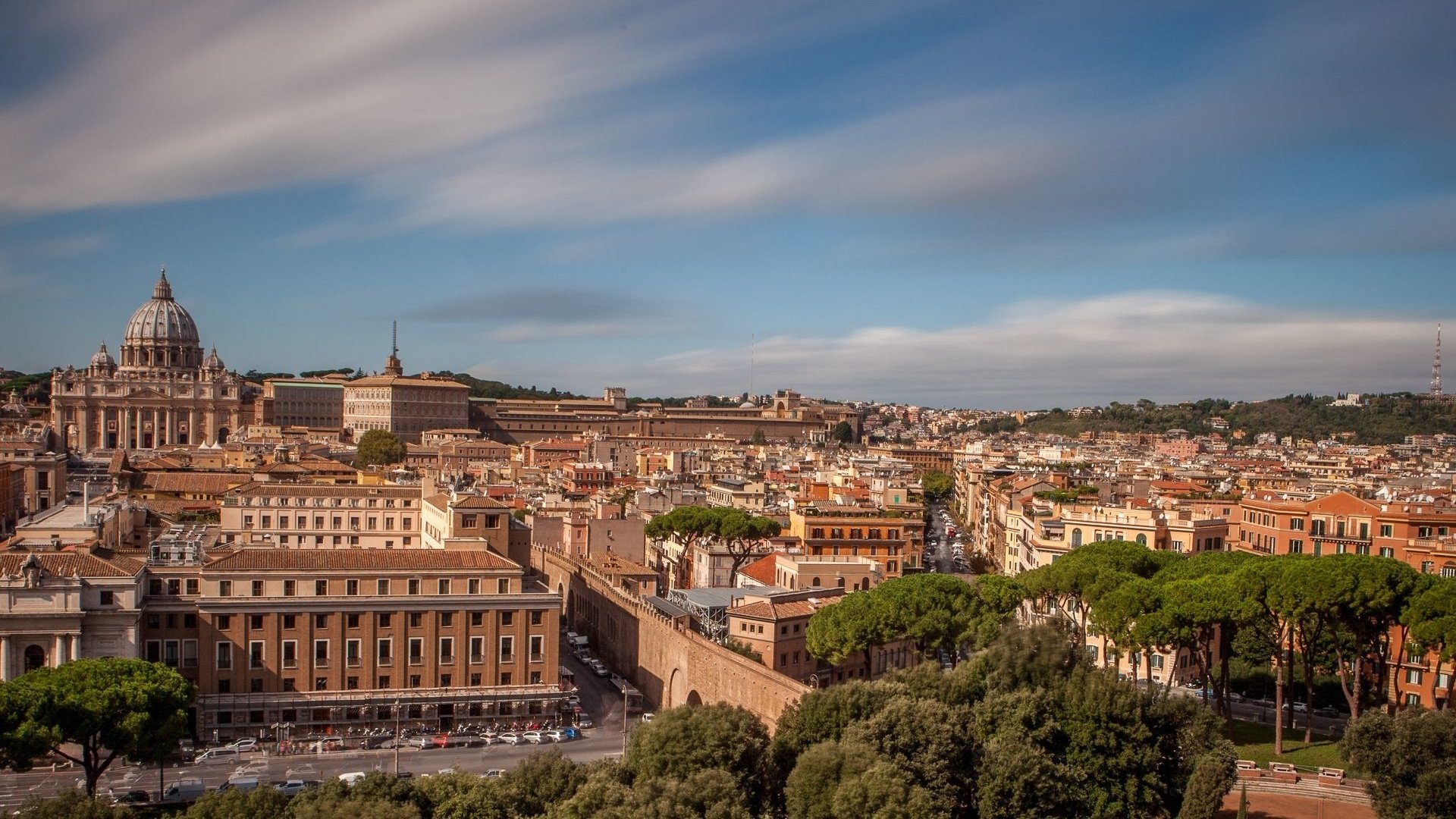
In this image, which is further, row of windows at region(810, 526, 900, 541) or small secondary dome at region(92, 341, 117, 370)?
small secondary dome at region(92, 341, 117, 370)

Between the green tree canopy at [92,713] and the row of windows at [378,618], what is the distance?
4.41 meters

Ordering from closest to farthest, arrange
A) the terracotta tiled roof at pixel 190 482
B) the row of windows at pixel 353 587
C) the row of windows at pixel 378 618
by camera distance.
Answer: the row of windows at pixel 378 618 < the row of windows at pixel 353 587 < the terracotta tiled roof at pixel 190 482

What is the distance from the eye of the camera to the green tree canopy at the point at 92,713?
25266mm

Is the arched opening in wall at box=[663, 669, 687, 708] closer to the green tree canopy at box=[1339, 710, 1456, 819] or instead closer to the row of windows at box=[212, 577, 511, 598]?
the row of windows at box=[212, 577, 511, 598]

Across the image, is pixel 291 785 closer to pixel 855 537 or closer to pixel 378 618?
pixel 378 618

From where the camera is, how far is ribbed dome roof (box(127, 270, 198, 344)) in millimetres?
137000

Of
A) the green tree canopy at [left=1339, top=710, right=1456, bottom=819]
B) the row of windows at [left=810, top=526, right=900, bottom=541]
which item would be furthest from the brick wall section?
the green tree canopy at [left=1339, top=710, right=1456, bottom=819]

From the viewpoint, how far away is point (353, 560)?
34531 mm

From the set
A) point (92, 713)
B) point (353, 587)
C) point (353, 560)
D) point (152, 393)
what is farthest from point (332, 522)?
point (152, 393)

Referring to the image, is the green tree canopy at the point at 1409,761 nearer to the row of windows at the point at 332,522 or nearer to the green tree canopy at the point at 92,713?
the green tree canopy at the point at 92,713

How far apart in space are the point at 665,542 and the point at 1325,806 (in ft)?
112

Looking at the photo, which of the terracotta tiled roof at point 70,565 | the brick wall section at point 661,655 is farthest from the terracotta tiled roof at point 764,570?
the terracotta tiled roof at point 70,565

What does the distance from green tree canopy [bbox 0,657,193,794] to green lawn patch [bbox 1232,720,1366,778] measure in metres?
24.5

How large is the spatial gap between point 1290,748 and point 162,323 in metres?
131
